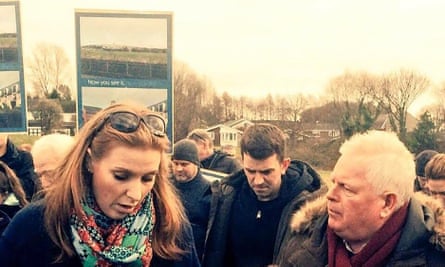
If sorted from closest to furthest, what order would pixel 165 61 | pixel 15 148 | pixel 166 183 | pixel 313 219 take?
pixel 166 183 → pixel 313 219 → pixel 165 61 → pixel 15 148

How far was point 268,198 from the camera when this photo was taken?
3750 mm

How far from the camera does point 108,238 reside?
2271 mm

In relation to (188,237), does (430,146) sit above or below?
below

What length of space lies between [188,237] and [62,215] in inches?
20.6

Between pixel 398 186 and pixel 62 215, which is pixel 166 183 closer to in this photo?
pixel 62 215

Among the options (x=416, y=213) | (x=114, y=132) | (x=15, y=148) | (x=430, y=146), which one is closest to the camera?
(x=114, y=132)

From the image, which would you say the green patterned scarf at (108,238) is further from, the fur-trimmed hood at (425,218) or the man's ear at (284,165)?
the man's ear at (284,165)

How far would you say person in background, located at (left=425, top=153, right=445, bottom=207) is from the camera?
4.08 metres

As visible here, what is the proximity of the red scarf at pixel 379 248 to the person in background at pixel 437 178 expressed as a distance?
59.7 inches

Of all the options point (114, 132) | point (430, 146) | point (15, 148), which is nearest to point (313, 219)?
point (114, 132)

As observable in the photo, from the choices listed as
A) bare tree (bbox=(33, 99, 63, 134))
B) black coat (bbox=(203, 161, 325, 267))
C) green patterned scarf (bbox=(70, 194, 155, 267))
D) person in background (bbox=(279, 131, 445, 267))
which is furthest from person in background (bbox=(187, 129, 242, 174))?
green patterned scarf (bbox=(70, 194, 155, 267))

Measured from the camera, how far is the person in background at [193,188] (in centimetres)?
426

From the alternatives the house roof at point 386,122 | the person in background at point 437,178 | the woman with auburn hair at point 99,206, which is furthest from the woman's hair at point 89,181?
the house roof at point 386,122

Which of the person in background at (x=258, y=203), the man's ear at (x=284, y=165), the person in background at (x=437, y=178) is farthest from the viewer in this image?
the person in background at (x=437, y=178)
